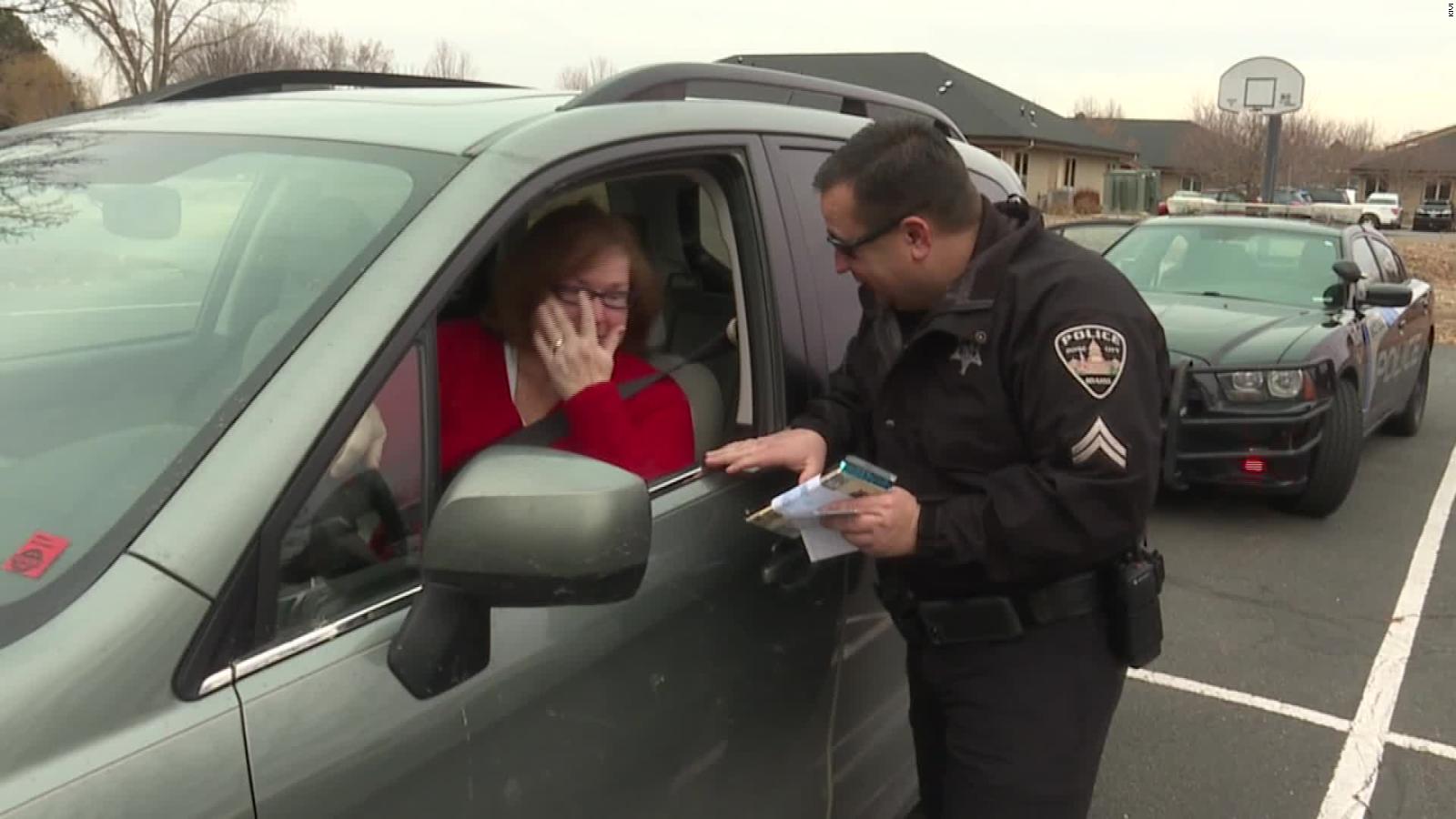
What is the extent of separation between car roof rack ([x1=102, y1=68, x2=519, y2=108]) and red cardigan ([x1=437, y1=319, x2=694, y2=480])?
768mm

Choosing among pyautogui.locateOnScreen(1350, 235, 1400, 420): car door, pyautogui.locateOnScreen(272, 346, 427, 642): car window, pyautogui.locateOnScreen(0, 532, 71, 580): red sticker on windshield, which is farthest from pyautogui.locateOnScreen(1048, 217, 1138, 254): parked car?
pyautogui.locateOnScreen(0, 532, 71, 580): red sticker on windshield

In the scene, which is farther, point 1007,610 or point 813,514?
point 1007,610

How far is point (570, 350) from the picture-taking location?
2.02 metres

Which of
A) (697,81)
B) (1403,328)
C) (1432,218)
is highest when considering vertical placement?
(697,81)

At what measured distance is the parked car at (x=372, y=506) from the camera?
123cm

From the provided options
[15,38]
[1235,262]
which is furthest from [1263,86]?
[15,38]

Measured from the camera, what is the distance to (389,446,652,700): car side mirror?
4.38 feet

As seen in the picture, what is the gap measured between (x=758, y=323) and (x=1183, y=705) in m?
2.76

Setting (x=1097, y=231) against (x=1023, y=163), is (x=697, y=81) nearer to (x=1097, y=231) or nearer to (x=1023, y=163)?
(x=1097, y=231)

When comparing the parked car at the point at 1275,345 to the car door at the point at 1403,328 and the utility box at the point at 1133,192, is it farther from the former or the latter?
the utility box at the point at 1133,192

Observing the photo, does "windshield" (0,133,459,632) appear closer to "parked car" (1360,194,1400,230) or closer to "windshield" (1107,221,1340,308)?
"windshield" (1107,221,1340,308)

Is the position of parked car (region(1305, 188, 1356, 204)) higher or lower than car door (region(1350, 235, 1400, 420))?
lower

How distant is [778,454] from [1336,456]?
16.9 feet

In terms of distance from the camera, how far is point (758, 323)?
2.24m
